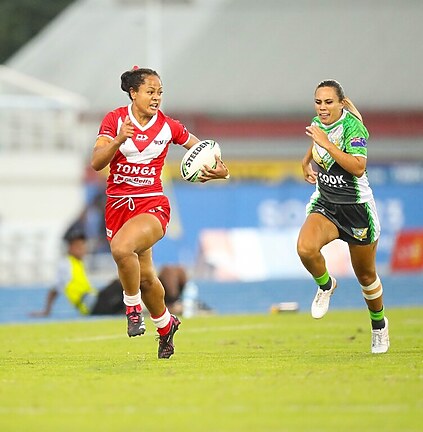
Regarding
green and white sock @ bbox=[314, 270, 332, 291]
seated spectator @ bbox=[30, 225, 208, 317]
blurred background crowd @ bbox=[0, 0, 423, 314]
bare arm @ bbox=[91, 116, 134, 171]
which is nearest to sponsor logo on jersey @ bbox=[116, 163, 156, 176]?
bare arm @ bbox=[91, 116, 134, 171]

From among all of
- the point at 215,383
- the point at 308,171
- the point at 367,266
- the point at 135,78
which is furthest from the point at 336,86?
the point at 215,383

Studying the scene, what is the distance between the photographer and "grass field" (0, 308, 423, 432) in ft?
23.0

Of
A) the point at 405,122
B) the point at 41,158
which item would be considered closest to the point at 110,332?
the point at 41,158

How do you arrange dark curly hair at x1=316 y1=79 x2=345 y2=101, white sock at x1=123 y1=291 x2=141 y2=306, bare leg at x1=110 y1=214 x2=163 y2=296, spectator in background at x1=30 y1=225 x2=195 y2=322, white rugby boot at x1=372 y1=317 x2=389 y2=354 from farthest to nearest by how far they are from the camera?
spectator in background at x1=30 y1=225 x2=195 y2=322 → white rugby boot at x1=372 y1=317 x2=389 y2=354 → dark curly hair at x1=316 y1=79 x2=345 y2=101 → white sock at x1=123 y1=291 x2=141 y2=306 → bare leg at x1=110 y1=214 x2=163 y2=296

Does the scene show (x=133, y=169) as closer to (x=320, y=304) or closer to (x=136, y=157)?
(x=136, y=157)

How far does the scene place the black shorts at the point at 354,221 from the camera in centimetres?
A: 1064

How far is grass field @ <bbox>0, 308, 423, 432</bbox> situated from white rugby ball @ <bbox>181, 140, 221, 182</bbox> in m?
1.42

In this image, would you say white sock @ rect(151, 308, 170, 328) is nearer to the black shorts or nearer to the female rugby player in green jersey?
the female rugby player in green jersey

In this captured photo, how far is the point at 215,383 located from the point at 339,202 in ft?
→ 8.47

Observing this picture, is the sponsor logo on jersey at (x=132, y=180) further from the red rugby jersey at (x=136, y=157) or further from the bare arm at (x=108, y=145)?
the bare arm at (x=108, y=145)

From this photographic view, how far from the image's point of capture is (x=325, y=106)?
10.5m

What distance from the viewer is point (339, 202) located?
10680 mm

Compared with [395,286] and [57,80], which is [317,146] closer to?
[395,286]

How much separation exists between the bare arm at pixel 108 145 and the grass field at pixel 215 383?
1.47 metres
